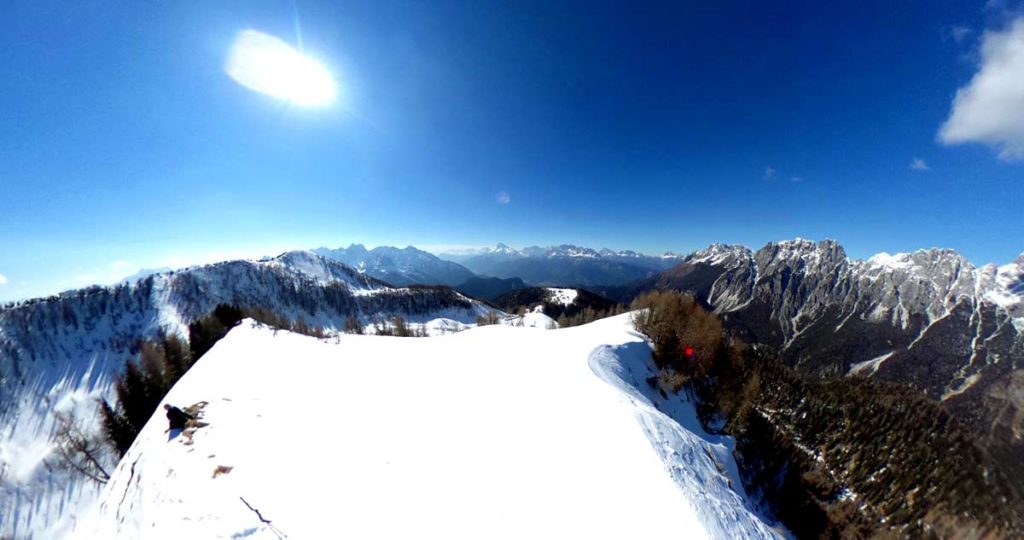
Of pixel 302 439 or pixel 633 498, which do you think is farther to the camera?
pixel 302 439

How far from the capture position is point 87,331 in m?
130

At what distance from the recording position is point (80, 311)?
134 metres

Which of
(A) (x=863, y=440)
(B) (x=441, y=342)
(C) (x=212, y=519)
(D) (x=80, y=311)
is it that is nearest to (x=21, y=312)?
(D) (x=80, y=311)

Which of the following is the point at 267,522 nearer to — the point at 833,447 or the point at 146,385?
the point at 146,385

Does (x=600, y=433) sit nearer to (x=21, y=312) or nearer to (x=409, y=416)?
(x=409, y=416)

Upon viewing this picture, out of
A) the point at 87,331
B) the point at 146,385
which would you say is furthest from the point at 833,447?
the point at 87,331

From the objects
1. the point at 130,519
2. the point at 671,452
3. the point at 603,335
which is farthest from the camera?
the point at 603,335

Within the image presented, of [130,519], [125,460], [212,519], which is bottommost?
[125,460]

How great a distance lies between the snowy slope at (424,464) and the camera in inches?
416

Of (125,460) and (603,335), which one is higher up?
(603,335)

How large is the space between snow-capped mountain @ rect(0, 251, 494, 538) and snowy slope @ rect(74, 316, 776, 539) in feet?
160

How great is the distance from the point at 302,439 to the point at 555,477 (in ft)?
39.7

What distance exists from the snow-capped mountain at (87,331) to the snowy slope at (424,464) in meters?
48.9

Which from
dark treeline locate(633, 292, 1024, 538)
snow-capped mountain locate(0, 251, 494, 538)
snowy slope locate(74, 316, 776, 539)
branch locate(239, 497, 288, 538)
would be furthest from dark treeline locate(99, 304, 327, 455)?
dark treeline locate(633, 292, 1024, 538)
